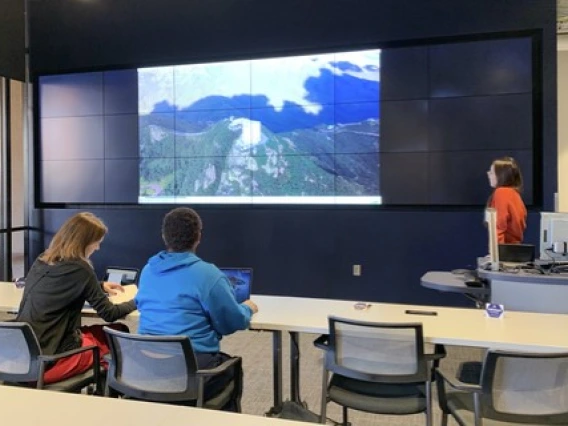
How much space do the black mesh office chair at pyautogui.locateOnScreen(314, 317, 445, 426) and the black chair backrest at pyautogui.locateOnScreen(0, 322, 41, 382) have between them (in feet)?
4.01

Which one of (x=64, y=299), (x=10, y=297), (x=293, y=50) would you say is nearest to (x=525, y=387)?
(x=64, y=299)

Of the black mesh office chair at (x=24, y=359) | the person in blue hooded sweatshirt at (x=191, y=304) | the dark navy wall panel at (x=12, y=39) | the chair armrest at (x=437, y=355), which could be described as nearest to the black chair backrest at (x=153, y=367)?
the person in blue hooded sweatshirt at (x=191, y=304)

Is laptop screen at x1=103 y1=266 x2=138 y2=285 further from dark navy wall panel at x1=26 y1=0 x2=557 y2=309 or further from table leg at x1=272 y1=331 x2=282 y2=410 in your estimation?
dark navy wall panel at x1=26 y1=0 x2=557 y2=309

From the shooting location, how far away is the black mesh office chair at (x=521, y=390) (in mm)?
1682

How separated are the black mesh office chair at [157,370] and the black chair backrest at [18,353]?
0.33 m

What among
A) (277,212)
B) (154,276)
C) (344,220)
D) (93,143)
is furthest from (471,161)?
(93,143)

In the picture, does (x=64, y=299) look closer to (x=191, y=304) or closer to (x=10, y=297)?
(x=191, y=304)

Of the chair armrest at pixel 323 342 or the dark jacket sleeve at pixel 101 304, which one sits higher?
the dark jacket sleeve at pixel 101 304

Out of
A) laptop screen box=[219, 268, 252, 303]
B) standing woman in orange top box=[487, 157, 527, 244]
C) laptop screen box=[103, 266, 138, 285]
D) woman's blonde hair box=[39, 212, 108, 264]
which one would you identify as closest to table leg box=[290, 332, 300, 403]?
laptop screen box=[219, 268, 252, 303]

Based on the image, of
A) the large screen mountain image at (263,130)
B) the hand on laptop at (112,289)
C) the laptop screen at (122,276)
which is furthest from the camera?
the large screen mountain image at (263,130)

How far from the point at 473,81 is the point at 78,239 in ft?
13.6

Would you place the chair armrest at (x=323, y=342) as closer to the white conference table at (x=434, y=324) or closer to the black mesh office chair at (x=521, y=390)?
the white conference table at (x=434, y=324)

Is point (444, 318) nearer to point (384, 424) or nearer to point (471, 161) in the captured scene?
point (384, 424)

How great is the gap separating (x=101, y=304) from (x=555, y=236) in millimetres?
2732
